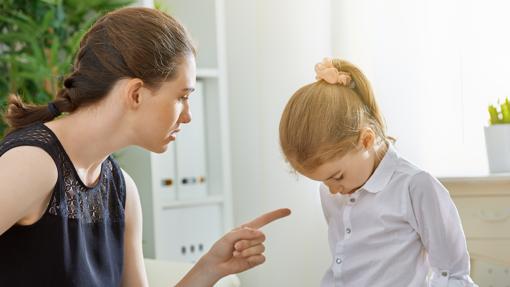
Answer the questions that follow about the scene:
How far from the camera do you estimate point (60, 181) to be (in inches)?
59.2

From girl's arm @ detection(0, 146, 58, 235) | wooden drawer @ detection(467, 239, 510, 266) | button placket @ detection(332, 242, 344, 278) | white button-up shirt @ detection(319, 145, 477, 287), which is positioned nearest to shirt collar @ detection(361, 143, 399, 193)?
white button-up shirt @ detection(319, 145, 477, 287)

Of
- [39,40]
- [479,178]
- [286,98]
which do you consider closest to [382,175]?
[479,178]

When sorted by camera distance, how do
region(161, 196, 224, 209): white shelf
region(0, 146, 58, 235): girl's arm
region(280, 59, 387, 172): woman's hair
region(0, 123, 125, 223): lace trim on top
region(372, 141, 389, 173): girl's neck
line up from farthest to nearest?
region(161, 196, 224, 209): white shelf, region(372, 141, 389, 173): girl's neck, region(280, 59, 387, 172): woman's hair, region(0, 123, 125, 223): lace trim on top, region(0, 146, 58, 235): girl's arm

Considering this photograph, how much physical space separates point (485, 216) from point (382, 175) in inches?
30.9

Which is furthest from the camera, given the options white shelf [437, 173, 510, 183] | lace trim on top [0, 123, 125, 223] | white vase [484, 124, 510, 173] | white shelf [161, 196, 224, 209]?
white shelf [161, 196, 224, 209]

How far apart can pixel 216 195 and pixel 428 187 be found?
169 centimetres

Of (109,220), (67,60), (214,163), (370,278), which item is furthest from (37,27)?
(370,278)

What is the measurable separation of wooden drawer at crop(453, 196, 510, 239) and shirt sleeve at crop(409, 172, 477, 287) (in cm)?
73

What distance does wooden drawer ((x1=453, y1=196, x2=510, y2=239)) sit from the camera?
2.31m

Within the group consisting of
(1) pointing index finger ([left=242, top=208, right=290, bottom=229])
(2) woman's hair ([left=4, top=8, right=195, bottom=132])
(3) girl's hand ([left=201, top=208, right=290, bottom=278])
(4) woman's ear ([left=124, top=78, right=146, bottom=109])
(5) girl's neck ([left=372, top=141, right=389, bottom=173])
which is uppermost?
(2) woman's hair ([left=4, top=8, right=195, bottom=132])

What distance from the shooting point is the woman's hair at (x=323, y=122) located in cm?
159

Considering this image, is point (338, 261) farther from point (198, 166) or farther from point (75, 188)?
point (198, 166)

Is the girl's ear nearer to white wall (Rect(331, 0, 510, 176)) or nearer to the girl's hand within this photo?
the girl's hand

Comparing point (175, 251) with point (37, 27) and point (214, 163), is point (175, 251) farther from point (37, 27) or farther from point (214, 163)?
point (37, 27)
